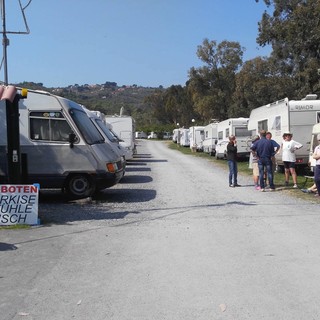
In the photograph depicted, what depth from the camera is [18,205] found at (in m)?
9.02

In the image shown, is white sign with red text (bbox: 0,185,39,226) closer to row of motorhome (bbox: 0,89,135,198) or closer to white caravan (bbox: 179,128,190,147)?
row of motorhome (bbox: 0,89,135,198)

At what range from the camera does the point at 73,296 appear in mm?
5051

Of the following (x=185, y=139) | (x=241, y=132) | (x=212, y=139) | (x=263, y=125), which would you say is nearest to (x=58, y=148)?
(x=263, y=125)

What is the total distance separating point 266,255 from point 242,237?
1.15 metres

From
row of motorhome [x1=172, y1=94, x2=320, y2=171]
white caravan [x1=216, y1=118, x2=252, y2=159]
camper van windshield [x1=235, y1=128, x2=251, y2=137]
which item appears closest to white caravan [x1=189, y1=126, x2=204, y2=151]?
white caravan [x1=216, y1=118, x2=252, y2=159]

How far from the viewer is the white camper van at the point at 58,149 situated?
11.7 meters

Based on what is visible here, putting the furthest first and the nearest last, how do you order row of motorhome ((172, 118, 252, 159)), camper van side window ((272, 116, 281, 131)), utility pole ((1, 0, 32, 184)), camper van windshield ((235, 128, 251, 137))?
camper van windshield ((235, 128, 251, 137)), row of motorhome ((172, 118, 252, 159)), camper van side window ((272, 116, 281, 131)), utility pole ((1, 0, 32, 184))

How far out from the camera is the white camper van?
11.7 metres

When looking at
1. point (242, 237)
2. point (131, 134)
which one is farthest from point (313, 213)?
point (131, 134)

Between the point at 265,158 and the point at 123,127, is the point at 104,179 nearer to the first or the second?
the point at 265,158

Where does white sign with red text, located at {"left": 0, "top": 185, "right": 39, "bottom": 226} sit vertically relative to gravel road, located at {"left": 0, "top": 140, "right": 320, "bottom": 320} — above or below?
above

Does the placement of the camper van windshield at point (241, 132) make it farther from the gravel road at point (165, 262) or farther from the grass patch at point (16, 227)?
the grass patch at point (16, 227)

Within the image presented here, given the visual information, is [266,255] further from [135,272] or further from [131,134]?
[131,134]

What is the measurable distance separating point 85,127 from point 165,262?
653cm
